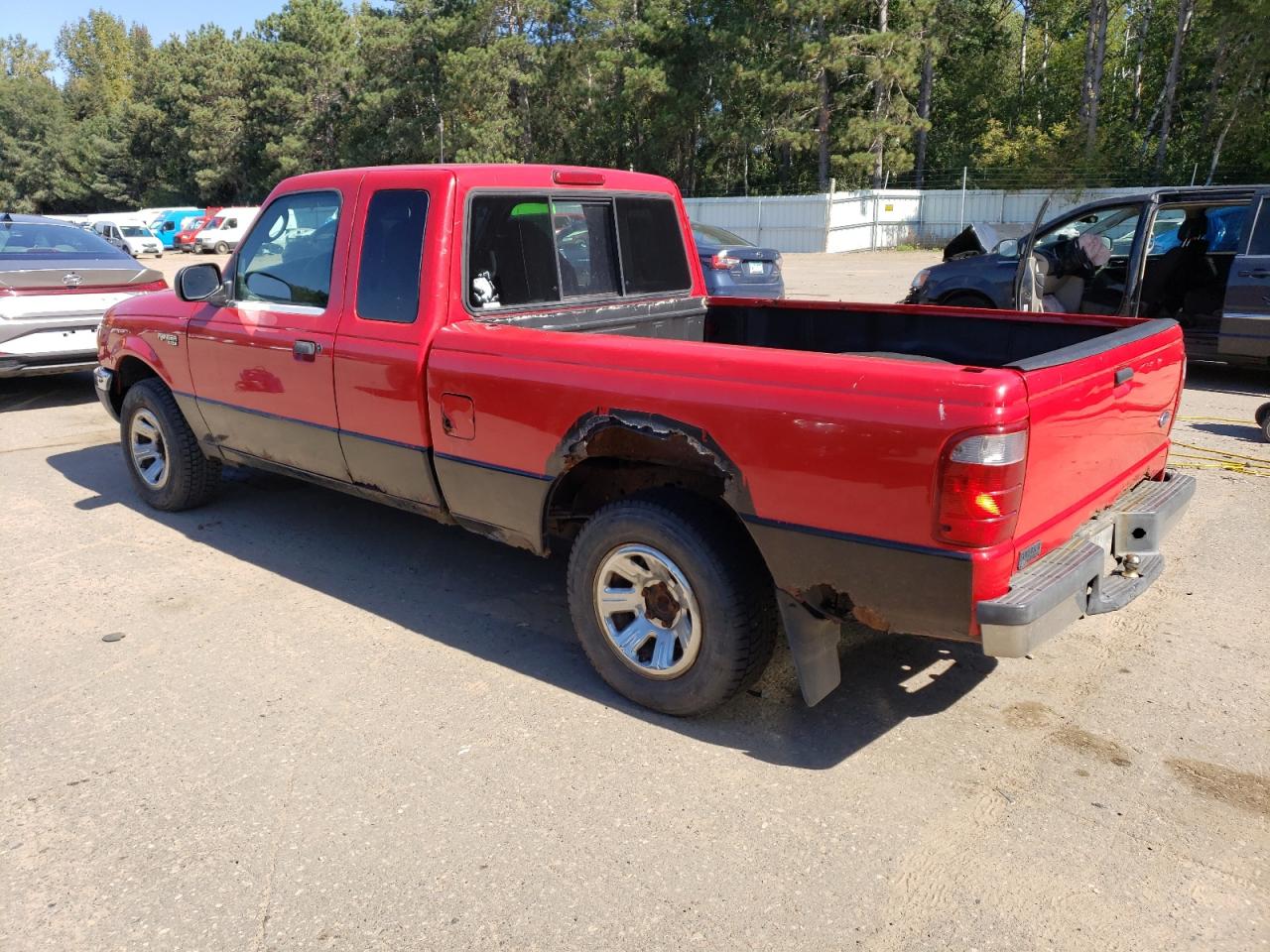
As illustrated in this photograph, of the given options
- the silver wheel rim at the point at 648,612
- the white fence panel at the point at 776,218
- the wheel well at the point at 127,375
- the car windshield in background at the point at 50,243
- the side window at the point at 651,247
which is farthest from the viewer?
the white fence panel at the point at 776,218

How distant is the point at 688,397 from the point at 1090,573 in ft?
4.59

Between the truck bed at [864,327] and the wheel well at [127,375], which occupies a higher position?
the truck bed at [864,327]

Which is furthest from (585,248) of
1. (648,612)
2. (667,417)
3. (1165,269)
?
(1165,269)

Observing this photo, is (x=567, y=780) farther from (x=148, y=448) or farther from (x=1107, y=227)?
(x=1107, y=227)

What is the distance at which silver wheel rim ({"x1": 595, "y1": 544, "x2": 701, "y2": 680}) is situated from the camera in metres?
3.43

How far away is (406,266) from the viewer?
4.18 metres

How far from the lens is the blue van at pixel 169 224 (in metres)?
45.2

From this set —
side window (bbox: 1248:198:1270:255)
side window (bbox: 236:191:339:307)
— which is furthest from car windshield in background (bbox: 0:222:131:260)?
side window (bbox: 1248:198:1270:255)

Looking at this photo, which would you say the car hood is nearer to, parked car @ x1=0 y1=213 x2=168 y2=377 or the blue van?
parked car @ x1=0 y1=213 x2=168 y2=377

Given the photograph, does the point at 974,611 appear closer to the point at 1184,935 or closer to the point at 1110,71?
the point at 1184,935

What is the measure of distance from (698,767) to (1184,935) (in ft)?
4.74

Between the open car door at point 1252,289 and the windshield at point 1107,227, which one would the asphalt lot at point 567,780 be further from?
the windshield at point 1107,227

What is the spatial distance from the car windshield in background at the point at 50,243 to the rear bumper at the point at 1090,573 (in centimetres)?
951

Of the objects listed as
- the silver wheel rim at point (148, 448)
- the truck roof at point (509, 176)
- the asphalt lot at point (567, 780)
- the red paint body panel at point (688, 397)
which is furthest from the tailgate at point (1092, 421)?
the silver wheel rim at point (148, 448)
